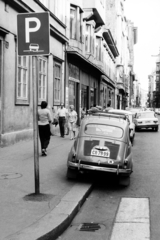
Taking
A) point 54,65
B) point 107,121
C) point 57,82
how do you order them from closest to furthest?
point 107,121 < point 54,65 < point 57,82

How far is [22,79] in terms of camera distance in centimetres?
1510

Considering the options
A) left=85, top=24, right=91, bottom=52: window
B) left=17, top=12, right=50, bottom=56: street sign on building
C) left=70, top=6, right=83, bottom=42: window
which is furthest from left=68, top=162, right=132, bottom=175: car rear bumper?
left=85, top=24, right=91, bottom=52: window

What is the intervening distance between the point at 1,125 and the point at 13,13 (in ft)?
14.4

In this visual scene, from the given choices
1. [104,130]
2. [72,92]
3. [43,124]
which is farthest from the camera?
[72,92]

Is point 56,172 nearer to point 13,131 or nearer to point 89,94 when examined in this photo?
point 13,131

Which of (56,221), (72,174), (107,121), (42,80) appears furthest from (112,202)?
(42,80)

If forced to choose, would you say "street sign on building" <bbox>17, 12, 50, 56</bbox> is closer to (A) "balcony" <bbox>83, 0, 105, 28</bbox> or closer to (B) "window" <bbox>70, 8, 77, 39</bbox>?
(B) "window" <bbox>70, 8, 77, 39</bbox>

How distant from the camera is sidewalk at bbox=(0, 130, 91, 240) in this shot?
15.7 feet

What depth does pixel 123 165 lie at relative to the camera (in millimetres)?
7754

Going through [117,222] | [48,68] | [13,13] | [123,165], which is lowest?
[117,222]

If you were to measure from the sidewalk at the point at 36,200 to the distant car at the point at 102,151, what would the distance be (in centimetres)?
44

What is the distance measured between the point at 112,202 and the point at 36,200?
154 cm

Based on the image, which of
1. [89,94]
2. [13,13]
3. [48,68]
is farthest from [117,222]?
[89,94]

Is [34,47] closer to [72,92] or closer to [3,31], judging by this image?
[3,31]
